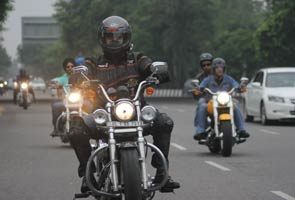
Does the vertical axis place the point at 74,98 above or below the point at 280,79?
above

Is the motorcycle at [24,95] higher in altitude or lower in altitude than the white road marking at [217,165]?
lower

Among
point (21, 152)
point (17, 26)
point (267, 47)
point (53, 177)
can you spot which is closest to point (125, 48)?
point (53, 177)

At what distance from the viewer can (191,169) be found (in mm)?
13930

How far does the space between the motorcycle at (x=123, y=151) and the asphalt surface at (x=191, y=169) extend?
2194mm

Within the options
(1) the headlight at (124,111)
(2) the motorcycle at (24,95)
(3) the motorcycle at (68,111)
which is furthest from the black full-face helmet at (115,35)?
(2) the motorcycle at (24,95)

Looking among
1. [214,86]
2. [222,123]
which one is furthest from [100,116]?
[214,86]

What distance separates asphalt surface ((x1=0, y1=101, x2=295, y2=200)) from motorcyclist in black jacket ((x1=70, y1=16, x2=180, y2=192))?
181cm

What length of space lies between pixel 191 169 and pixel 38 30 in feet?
298

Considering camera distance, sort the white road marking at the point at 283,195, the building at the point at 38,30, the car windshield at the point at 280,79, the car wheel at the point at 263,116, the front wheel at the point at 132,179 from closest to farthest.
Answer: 1. the front wheel at the point at 132,179
2. the white road marking at the point at 283,195
3. the car wheel at the point at 263,116
4. the car windshield at the point at 280,79
5. the building at the point at 38,30

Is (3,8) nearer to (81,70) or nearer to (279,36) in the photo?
(279,36)

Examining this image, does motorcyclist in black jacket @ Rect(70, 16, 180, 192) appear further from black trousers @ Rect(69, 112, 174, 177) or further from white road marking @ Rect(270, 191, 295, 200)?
white road marking @ Rect(270, 191, 295, 200)

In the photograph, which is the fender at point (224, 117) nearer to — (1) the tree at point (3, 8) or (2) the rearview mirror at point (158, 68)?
(2) the rearview mirror at point (158, 68)

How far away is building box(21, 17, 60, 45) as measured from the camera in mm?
102438

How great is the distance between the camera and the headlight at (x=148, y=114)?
8461 mm
